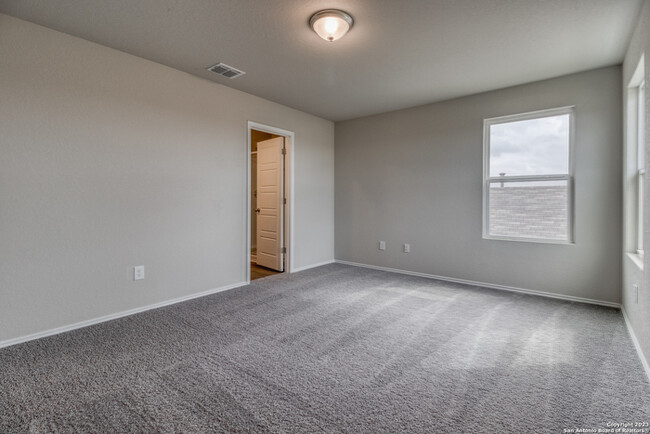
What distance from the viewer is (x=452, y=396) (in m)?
1.73

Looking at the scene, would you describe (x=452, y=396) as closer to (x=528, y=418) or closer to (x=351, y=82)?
(x=528, y=418)

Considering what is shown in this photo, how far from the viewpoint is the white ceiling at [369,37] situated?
2.22 m

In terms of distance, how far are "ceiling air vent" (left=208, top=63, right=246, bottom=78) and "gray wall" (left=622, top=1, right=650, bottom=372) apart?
3386 mm

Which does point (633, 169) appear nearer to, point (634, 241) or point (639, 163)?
point (639, 163)

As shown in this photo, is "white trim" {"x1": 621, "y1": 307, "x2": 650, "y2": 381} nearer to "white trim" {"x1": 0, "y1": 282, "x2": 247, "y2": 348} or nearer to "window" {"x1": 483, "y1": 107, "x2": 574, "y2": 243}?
"window" {"x1": 483, "y1": 107, "x2": 574, "y2": 243}

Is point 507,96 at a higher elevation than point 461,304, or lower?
higher

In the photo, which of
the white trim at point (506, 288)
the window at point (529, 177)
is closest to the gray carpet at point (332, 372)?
the white trim at point (506, 288)

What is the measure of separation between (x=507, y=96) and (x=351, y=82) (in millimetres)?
1944

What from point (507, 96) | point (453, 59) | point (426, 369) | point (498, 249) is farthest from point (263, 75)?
point (498, 249)

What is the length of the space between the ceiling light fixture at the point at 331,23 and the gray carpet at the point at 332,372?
244cm

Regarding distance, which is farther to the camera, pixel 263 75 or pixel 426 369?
pixel 263 75

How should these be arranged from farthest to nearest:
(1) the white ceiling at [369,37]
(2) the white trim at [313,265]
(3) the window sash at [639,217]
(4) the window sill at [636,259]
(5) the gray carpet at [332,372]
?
(2) the white trim at [313,265]
(3) the window sash at [639,217]
(4) the window sill at [636,259]
(1) the white ceiling at [369,37]
(5) the gray carpet at [332,372]

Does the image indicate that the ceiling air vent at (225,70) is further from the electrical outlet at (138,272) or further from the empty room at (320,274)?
the electrical outlet at (138,272)

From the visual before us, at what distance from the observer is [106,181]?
2801 millimetres
